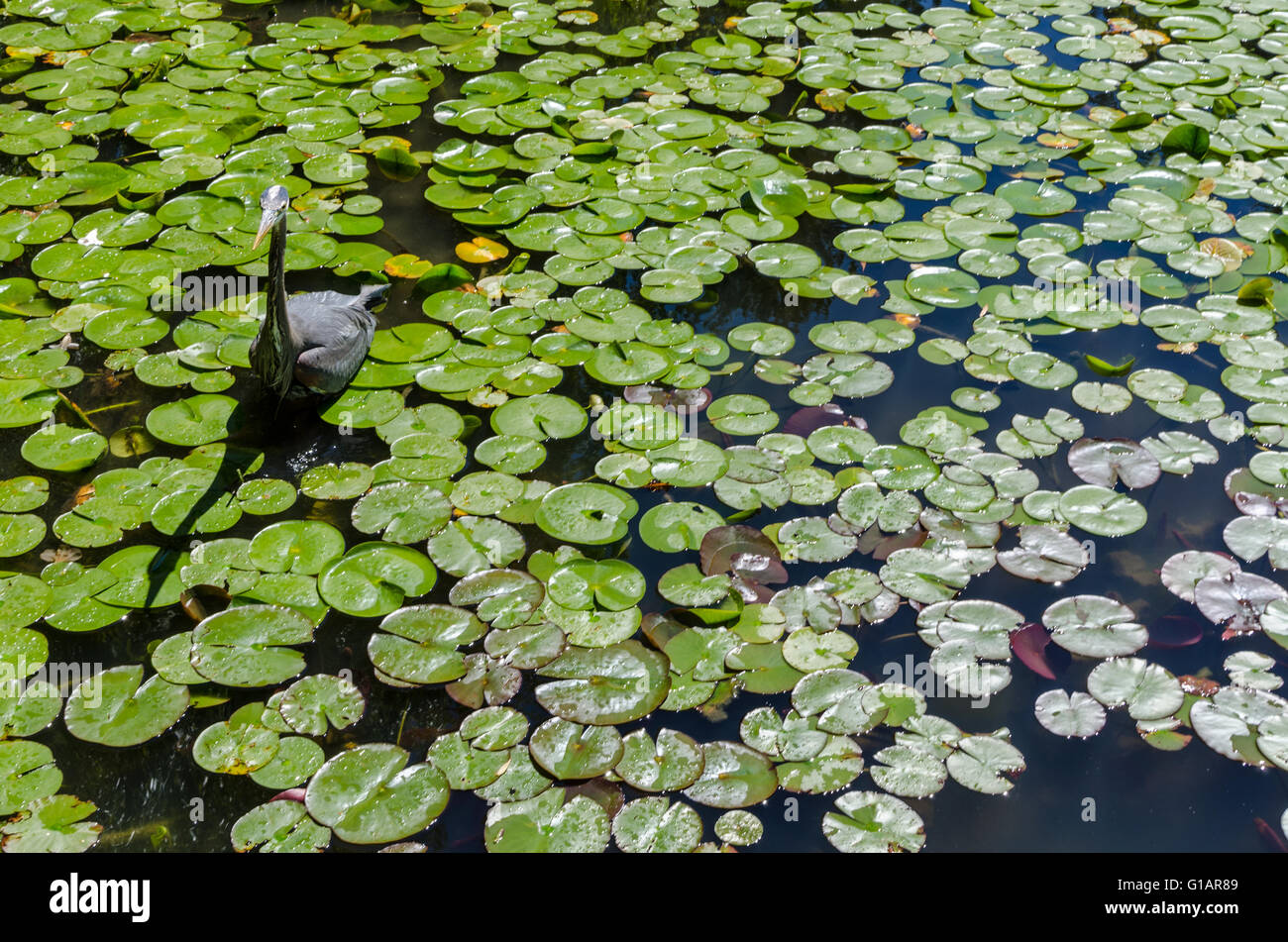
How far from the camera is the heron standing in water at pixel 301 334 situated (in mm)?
3691

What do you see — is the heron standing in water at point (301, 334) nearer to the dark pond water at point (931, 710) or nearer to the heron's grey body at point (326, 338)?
the heron's grey body at point (326, 338)

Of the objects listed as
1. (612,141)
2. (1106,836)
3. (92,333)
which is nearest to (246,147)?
(92,333)

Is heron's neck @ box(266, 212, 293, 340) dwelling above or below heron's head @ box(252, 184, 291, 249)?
below

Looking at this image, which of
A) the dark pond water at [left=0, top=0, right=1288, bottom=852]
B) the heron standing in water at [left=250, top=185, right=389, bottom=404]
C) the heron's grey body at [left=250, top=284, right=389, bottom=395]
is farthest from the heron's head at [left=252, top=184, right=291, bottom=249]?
the dark pond water at [left=0, top=0, right=1288, bottom=852]

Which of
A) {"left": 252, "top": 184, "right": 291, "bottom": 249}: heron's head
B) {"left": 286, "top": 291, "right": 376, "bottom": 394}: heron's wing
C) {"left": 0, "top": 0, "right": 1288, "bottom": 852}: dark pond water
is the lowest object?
{"left": 0, "top": 0, "right": 1288, "bottom": 852}: dark pond water

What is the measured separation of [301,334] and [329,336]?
114 millimetres

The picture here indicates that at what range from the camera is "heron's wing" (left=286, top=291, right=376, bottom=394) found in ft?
13.0

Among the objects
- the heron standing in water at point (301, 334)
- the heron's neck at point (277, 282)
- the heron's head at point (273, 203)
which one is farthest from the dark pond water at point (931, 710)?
the heron's head at point (273, 203)

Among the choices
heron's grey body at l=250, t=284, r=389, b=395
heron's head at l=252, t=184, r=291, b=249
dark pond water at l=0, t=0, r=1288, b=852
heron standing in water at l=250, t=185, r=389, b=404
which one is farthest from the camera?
heron's grey body at l=250, t=284, r=389, b=395

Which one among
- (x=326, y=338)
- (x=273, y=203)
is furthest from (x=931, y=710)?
(x=273, y=203)

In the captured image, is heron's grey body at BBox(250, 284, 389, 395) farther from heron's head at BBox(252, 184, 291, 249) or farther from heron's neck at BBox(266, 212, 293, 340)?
heron's head at BBox(252, 184, 291, 249)

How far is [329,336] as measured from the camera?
13.3 feet

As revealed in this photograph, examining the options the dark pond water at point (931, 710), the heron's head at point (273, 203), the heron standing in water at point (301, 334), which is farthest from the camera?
the heron standing in water at point (301, 334)
